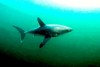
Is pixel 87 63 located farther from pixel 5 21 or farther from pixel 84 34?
pixel 84 34

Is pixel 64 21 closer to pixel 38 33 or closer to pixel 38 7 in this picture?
pixel 38 7

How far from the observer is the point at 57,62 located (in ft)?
15.9

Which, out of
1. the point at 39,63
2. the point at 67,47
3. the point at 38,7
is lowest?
the point at 39,63

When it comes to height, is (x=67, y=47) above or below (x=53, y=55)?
above

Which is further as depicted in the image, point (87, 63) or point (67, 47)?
point (67, 47)

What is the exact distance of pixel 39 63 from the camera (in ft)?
15.0

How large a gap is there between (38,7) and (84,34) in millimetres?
3709

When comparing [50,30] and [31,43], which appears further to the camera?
[31,43]

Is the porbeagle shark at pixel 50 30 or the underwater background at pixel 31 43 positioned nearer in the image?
the porbeagle shark at pixel 50 30

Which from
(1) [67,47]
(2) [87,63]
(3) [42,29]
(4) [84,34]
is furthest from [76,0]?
(4) [84,34]

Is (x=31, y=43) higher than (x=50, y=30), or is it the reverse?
(x=31, y=43)

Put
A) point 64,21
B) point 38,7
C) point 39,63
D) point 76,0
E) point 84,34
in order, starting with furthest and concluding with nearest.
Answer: point 84,34 < point 64,21 < point 39,63 < point 38,7 < point 76,0

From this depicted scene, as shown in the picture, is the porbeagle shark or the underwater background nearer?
the porbeagle shark

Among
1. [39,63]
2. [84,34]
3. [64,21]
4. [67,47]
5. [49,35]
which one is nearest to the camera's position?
[49,35]
